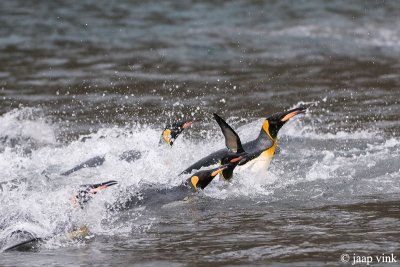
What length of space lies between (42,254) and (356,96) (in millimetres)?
7076

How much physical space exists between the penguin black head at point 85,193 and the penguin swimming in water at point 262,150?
53.4 inches

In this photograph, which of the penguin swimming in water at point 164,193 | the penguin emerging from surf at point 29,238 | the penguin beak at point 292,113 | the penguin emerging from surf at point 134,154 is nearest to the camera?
the penguin emerging from surf at point 29,238

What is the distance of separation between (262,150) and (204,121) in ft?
8.36

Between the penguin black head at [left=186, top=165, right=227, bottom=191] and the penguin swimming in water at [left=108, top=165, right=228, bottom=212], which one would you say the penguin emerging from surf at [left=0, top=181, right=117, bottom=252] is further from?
the penguin black head at [left=186, top=165, right=227, bottom=191]

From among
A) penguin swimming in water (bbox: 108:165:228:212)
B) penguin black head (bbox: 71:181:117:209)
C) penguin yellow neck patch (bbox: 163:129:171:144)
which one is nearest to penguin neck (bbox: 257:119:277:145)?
penguin yellow neck patch (bbox: 163:129:171:144)

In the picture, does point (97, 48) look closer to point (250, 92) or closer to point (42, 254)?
point (250, 92)

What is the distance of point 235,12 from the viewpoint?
21.7 meters

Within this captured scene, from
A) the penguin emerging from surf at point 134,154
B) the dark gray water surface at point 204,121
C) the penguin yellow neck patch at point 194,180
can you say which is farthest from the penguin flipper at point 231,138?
the penguin emerging from surf at point 134,154

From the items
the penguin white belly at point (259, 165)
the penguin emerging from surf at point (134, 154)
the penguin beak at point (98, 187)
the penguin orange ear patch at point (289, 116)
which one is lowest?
the penguin white belly at point (259, 165)

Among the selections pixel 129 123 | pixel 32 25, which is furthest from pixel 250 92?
pixel 32 25

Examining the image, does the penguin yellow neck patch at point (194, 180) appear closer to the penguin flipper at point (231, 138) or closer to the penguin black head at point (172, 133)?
the penguin flipper at point (231, 138)

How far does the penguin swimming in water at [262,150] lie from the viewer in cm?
823

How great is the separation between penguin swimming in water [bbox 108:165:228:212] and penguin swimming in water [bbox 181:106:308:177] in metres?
0.47

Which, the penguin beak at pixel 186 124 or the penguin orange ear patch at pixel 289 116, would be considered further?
the penguin beak at pixel 186 124
